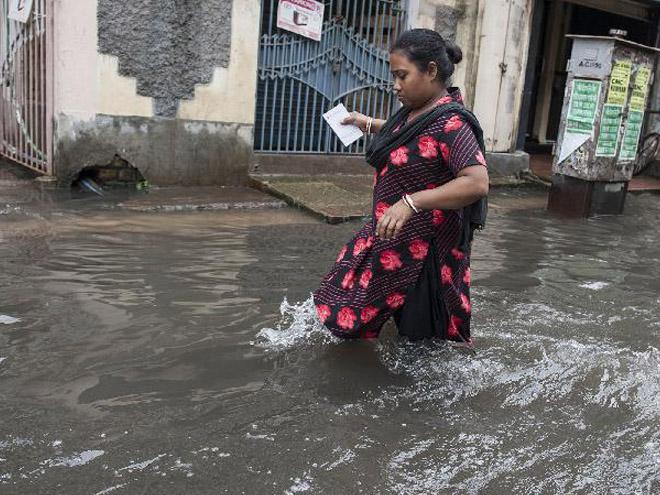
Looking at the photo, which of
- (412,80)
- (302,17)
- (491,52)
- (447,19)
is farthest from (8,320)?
(491,52)

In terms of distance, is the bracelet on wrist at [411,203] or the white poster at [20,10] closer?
the bracelet on wrist at [411,203]

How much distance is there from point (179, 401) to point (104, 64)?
185 inches

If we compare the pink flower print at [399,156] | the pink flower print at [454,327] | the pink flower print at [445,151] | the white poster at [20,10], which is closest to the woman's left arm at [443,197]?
the pink flower print at [445,151]

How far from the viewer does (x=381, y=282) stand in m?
3.29

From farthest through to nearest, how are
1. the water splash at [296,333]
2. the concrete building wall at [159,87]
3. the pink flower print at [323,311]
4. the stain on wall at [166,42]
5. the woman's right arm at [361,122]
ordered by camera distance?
the stain on wall at [166,42], the concrete building wall at [159,87], the water splash at [296,333], the woman's right arm at [361,122], the pink flower print at [323,311]

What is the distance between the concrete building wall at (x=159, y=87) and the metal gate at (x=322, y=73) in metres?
0.42

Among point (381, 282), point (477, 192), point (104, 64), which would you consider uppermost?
point (104, 64)

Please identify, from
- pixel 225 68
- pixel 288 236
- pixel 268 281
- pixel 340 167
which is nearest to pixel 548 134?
pixel 340 167

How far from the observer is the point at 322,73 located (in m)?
8.45

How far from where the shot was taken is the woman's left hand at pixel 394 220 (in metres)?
2.84

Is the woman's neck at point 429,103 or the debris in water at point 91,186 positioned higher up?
the woman's neck at point 429,103

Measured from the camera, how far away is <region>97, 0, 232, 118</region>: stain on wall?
6797mm

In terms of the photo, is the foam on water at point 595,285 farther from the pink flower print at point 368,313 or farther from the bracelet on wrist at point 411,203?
the bracelet on wrist at point 411,203

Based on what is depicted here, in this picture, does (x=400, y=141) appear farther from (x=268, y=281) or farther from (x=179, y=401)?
(x=268, y=281)
